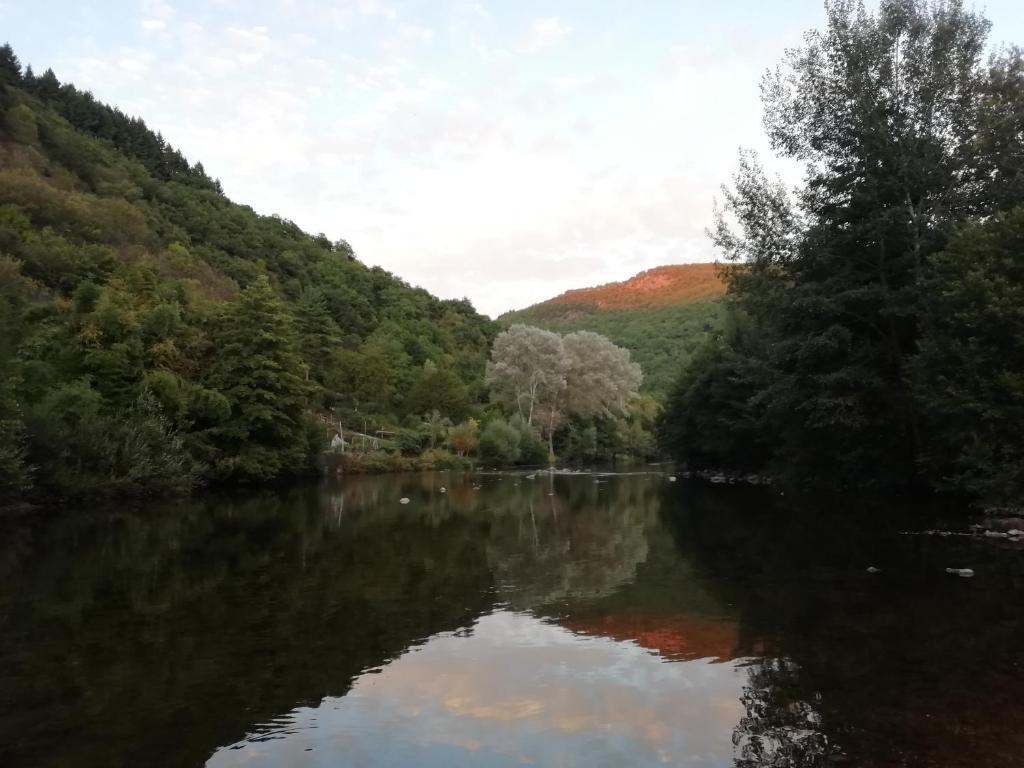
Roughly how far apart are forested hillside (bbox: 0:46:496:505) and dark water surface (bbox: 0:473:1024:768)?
461 inches

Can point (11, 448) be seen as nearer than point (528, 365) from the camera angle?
Yes

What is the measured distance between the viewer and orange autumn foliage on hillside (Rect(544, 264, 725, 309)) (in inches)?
5108

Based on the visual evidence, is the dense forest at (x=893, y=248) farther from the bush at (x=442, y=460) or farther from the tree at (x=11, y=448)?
the bush at (x=442, y=460)

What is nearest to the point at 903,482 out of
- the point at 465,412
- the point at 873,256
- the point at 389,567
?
the point at 873,256

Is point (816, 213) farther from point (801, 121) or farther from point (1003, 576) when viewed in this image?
point (1003, 576)

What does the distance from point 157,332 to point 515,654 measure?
33851 millimetres

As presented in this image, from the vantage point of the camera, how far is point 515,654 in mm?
8461

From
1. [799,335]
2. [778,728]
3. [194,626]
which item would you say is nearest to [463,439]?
[799,335]

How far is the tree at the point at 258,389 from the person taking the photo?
129 ft

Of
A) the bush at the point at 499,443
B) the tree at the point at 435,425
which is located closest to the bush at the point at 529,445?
the bush at the point at 499,443

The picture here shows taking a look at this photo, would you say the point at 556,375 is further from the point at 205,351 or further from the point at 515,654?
the point at 515,654

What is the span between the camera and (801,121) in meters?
27.5

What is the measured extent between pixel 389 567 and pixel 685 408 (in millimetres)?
40972

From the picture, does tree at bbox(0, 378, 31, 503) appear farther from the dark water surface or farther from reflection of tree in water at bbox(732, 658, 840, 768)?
reflection of tree in water at bbox(732, 658, 840, 768)
